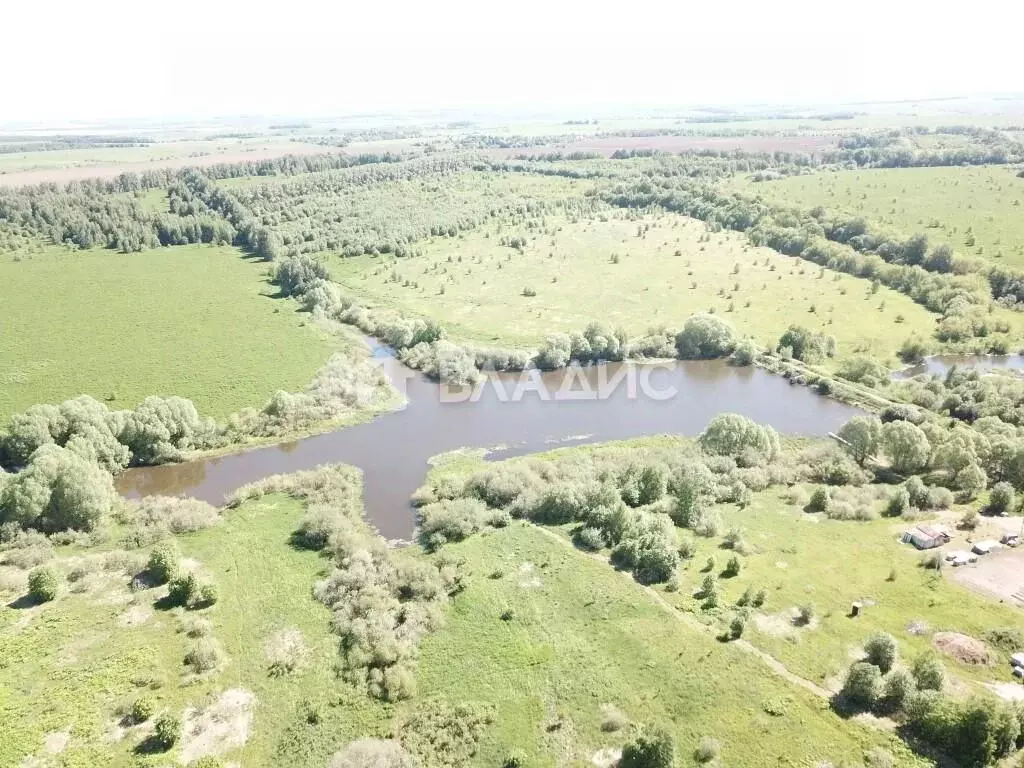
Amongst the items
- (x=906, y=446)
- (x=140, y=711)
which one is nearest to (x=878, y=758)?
(x=906, y=446)

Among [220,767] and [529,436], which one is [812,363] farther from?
[220,767]

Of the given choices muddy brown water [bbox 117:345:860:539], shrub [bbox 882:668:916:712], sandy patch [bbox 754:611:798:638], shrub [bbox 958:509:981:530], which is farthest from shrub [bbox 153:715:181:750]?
shrub [bbox 958:509:981:530]

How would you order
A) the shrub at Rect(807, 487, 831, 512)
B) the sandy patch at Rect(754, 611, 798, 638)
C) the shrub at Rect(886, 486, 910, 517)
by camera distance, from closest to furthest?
the sandy patch at Rect(754, 611, 798, 638), the shrub at Rect(886, 486, 910, 517), the shrub at Rect(807, 487, 831, 512)

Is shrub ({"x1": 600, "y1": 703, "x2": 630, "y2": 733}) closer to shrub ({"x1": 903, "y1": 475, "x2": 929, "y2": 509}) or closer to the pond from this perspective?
shrub ({"x1": 903, "y1": 475, "x2": 929, "y2": 509})

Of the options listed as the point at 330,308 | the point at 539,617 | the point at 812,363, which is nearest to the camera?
the point at 539,617

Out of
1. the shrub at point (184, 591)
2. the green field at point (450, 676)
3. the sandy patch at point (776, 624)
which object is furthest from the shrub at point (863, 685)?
the shrub at point (184, 591)

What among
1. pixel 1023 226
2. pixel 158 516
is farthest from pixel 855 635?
Result: pixel 1023 226

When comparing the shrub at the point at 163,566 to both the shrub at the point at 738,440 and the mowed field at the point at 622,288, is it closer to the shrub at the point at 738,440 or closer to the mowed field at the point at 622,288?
the shrub at the point at 738,440
